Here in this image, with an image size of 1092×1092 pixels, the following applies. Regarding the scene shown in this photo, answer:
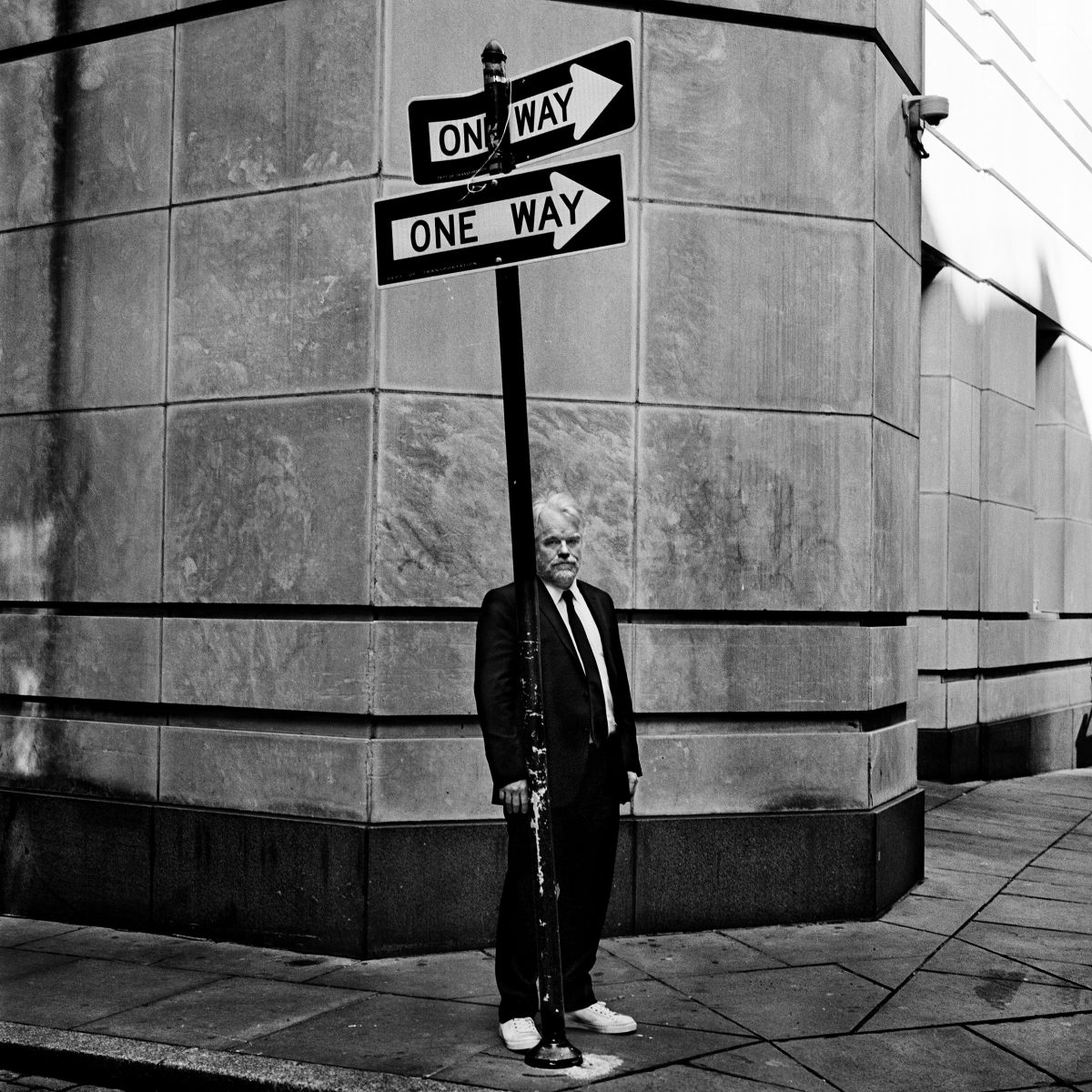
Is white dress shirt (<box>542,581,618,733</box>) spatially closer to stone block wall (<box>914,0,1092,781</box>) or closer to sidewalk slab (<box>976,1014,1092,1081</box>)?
sidewalk slab (<box>976,1014,1092,1081</box>)

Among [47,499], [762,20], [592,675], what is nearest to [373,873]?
[592,675]

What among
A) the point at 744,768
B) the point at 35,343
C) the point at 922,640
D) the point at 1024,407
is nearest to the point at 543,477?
the point at 744,768

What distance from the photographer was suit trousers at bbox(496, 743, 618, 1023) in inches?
210

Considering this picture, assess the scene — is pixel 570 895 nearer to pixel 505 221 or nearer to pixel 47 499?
pixel 505 221

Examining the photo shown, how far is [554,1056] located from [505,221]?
111 inches

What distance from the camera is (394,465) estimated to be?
6773 mm

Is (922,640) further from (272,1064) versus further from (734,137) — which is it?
(272,1064)

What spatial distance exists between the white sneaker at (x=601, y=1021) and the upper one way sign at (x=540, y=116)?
10.0 feet

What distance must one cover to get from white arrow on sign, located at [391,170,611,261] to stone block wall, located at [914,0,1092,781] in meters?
7.22

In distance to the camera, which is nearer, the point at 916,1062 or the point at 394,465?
the point at 916,1062

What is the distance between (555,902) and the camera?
5.07 metres

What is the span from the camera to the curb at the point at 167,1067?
15.9ft

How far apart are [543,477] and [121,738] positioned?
8.34 ft

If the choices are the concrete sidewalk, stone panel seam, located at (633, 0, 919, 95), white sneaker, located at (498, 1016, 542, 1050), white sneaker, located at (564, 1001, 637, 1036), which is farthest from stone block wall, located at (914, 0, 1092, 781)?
white sneaker, located at (498, 1016, 542, 1050)
